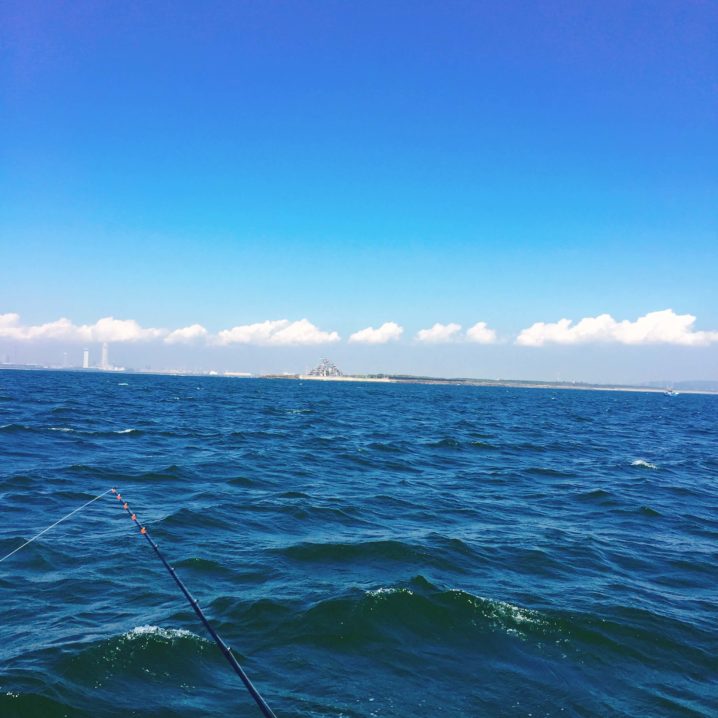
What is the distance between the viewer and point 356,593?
1027cm

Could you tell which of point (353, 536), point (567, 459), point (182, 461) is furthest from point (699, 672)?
point (567, 459)

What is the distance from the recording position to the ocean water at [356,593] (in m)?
7.20

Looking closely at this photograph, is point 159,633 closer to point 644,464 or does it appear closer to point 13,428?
point 644,464

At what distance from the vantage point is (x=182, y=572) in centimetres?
1108

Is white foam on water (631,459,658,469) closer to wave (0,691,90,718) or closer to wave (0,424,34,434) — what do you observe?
wave (0,691,90,718)

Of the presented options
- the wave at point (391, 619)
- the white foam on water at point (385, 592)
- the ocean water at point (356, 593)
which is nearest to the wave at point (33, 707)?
the ocean water at point (356, 593)

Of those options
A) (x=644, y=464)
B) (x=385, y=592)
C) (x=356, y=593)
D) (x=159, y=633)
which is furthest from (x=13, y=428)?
(x=644, y=464)

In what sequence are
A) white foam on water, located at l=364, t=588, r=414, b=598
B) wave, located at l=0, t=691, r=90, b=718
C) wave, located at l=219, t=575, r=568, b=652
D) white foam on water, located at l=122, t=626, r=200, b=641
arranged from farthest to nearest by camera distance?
1. white foam on water, located at l=364, t=588, r=414, b=598
2. wave, located at l=219, t=575, r=568, b=652
3. white foam on water, located at l=122, t=626, r=200, b=641
4. wave, located at l=0, t=691, r=90, b=718

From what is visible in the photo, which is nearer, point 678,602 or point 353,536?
point 678,602

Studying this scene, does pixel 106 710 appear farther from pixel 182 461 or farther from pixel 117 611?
pixel 182 461

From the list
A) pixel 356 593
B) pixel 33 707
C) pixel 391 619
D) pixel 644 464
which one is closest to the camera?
pixel 33 707

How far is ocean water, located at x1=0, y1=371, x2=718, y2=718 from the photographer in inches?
283

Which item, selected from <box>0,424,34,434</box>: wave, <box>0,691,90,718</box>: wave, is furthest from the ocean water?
<box>0,424,34,434</box>: wave

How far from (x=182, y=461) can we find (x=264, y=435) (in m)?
12.5
